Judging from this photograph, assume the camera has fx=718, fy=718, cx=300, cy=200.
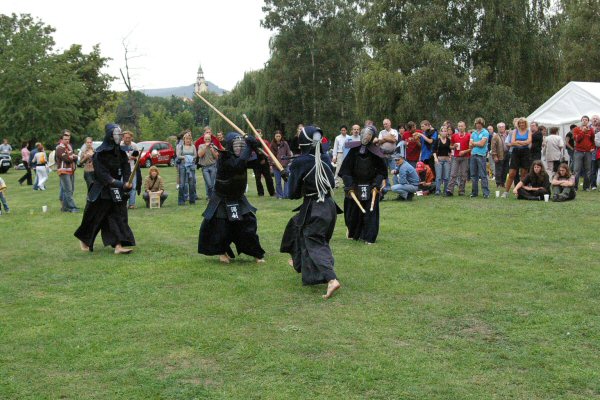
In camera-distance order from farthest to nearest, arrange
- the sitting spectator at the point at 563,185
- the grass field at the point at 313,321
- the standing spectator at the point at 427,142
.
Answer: the standing spectator at the point at 427,142
the sitting spectator at the point at 563,185
the grass field at the point at 313,321

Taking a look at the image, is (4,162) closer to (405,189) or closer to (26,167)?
(26,167)

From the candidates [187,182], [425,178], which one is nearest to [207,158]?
[187,182]

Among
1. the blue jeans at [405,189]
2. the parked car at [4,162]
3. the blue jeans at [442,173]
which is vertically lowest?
the blue jeans at [405,189]

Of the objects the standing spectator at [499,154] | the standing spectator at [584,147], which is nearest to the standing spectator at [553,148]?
the standing spectator at [584,147]

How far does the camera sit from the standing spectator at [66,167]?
17141 millimetres

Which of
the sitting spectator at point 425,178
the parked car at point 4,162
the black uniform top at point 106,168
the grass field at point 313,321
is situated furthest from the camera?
the parked car at point 4,162

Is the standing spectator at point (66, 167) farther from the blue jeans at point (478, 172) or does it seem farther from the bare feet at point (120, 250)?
the blue jeans at point (478, 172)

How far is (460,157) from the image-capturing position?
1798cm

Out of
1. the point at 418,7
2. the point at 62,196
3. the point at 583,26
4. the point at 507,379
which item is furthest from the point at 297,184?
the point at 583,26

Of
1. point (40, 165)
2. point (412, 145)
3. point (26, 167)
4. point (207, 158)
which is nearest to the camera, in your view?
point (207, 158)

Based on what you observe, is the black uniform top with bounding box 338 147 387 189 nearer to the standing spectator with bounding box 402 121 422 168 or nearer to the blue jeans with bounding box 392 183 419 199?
the blue jeans with bounding box 392 183 419 199

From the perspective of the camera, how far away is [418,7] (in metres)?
37.5

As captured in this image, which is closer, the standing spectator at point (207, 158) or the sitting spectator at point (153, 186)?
the standing spectator at point (207, 158)

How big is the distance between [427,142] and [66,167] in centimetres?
894
